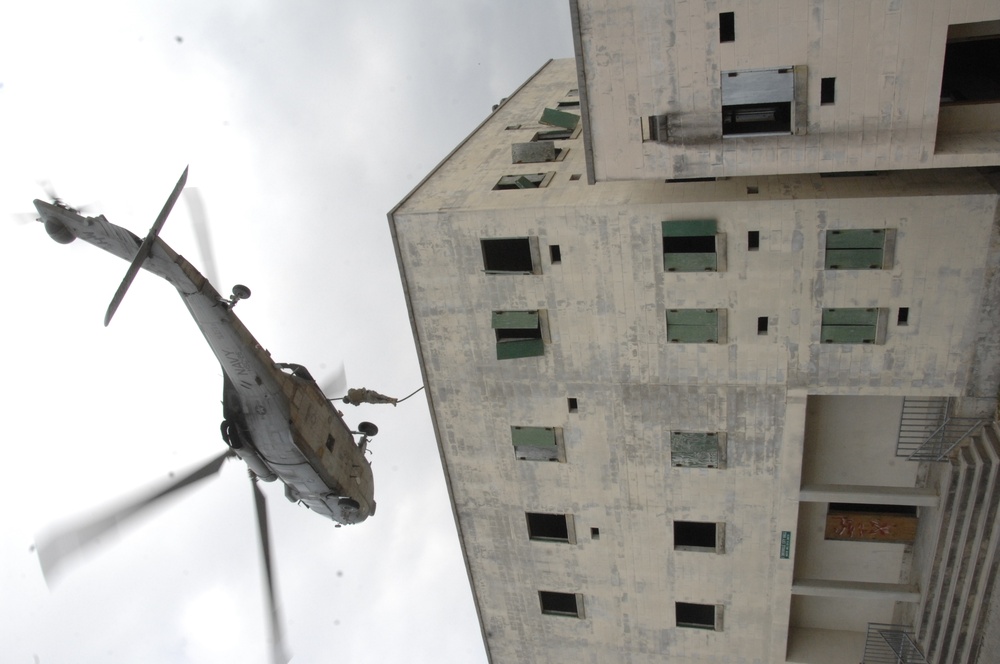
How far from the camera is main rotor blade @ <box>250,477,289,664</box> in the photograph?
19.3 metres

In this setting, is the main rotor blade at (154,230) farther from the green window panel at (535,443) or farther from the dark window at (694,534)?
the dark window at (694,534)

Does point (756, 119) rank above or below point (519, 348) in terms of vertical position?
above

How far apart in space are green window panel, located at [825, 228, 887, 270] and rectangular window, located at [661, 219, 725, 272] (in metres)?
2.91

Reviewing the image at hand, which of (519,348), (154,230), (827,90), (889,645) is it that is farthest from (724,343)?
(154,230)

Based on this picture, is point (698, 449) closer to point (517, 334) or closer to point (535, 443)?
point (535, 443)

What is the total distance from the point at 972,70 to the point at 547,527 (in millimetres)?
20744

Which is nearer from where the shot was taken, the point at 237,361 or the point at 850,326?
the point at 237,361

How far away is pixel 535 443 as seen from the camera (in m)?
24.8

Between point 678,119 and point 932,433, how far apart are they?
14.1 metres

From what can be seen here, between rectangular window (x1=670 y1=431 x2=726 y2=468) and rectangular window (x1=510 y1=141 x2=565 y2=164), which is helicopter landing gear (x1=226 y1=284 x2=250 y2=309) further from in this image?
rectangular window (x1=670 y1=431 x2=726 y2=468)

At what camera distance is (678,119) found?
1770cm

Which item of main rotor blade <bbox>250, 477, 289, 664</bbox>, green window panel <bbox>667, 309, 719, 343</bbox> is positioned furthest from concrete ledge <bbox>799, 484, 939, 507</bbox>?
main rotor blade <bbox>250, 477, 289, 664</bbox>

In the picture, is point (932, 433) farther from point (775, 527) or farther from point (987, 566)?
point (775, 527)

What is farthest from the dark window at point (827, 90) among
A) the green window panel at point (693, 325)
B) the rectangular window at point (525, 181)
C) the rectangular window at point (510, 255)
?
the rectangular window at point (510, 255)
